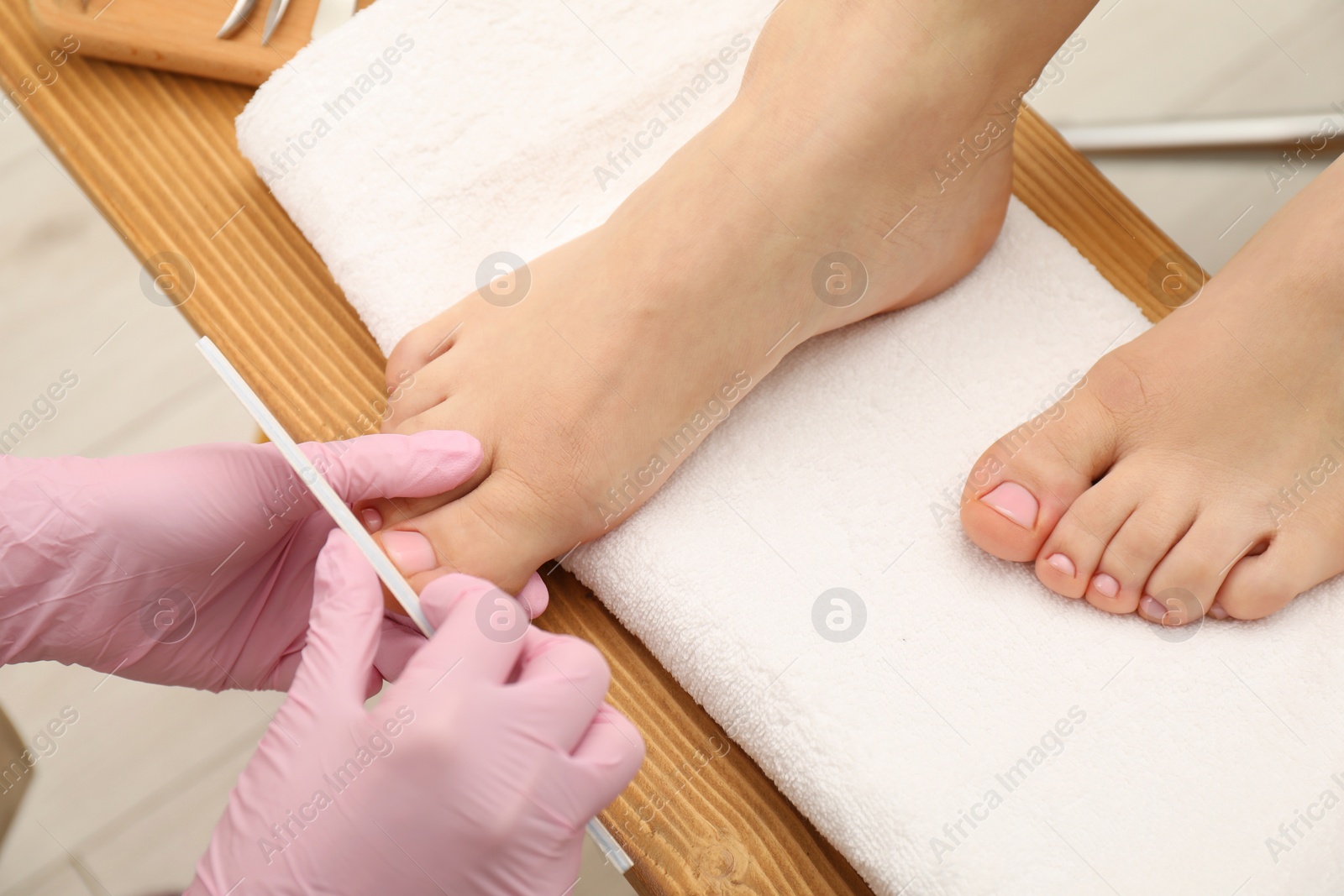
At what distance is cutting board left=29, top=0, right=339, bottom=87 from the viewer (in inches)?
28.2

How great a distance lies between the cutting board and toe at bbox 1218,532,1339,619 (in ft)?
2.75

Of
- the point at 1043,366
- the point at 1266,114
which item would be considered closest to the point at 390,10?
the point at 1043,366

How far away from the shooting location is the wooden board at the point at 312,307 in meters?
0.61

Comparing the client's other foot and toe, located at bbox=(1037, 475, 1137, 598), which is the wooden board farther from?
toe, located at bbox=(1037, 475, 1137, 598)

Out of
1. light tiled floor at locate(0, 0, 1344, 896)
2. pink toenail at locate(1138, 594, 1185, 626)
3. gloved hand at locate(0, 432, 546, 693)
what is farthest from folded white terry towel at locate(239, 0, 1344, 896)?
light tiled floor at locate(0, 0, 1344, 896)

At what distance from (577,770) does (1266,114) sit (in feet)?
4.59

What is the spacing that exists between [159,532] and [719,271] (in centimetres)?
43

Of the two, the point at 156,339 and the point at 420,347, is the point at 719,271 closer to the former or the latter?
the point at 420,347

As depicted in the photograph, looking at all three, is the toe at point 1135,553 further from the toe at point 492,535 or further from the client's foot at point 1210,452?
the toe at point 492,535

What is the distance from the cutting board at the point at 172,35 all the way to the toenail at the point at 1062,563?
2.34 ft

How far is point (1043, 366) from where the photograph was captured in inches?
28.1

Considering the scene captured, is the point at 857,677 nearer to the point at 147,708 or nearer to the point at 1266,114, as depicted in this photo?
the point at 147,708

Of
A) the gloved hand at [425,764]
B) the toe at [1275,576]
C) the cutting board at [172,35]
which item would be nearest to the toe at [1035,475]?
the toe at [1275,576]

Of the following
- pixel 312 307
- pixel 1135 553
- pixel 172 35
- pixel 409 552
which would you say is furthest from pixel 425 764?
pixel 172 35
